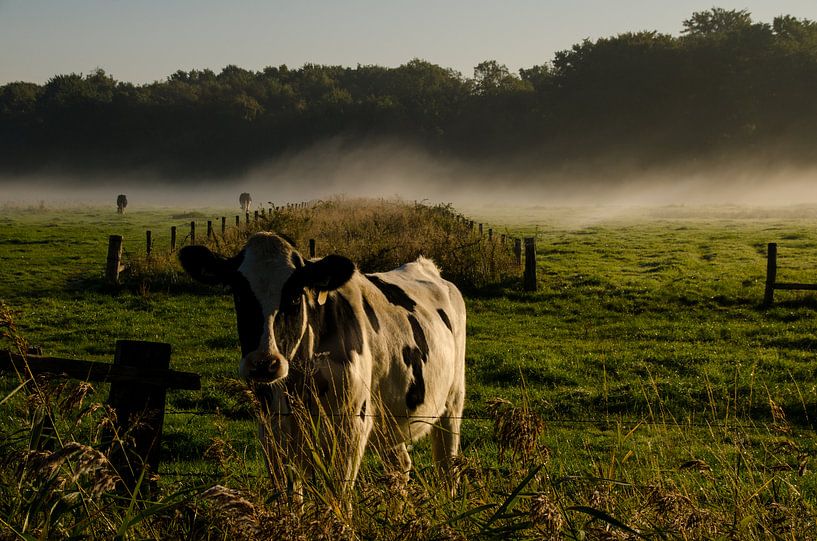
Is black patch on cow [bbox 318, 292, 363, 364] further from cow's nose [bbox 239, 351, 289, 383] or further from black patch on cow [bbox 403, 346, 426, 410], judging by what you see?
black patch on cow [bbox 403, 346, 426, 410]

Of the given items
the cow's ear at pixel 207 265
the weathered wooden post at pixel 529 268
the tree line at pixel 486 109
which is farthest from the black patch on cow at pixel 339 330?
the tree line at pixel 486 109

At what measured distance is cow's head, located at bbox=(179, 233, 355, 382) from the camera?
4.39m

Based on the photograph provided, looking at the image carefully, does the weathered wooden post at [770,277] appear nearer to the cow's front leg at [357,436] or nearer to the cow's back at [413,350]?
the cow's back at [413,350]

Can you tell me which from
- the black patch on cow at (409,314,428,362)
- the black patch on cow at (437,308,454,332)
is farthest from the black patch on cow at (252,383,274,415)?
the black patch on cow at (437,308,454,332)

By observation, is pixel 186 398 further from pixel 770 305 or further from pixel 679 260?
pixel 679 260

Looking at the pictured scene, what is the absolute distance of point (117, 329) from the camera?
15688mm

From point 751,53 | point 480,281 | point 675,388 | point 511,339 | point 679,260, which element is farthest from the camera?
point 751,53

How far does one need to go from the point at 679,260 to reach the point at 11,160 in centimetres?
11574

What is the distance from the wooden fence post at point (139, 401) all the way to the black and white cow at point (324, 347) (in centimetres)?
49

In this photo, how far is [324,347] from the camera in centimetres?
489

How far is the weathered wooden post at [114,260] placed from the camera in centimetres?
1925

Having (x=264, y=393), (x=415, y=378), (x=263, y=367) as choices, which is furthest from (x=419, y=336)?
(x=263, y=367)

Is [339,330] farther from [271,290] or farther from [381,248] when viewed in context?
[381,248]

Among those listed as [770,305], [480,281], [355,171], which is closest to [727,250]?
[770,305]
